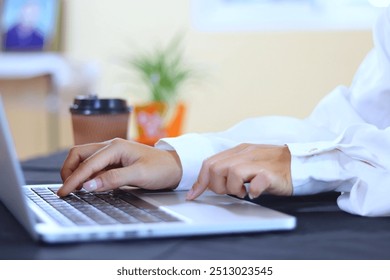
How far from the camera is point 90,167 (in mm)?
820

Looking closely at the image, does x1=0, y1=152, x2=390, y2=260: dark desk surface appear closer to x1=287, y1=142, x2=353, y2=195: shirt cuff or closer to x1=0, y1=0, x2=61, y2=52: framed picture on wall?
x1=287, y1=142, x2=353, y2=195: shirt cuff

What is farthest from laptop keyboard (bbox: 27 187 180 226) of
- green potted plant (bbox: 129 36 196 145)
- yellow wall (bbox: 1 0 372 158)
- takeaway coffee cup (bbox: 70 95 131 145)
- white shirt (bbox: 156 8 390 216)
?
yellow wall (bbox: 1 0 372 158)

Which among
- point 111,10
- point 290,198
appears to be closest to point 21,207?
point 290,198

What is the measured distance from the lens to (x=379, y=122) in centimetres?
113

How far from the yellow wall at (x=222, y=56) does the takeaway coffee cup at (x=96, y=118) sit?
6.89ft

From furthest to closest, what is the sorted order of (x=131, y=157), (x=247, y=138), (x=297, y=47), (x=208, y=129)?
1. (x=208, y=129)
2. (x=297, y=47)
3. (x=247, y=138)
4. (x=131, y=157)

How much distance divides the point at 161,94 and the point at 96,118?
141 cm

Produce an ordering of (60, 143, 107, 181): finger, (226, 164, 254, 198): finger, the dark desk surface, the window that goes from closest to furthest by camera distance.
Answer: the dark desk surface < (226, 164, 254, 198): finger < (60, 143, 107, 181): finger < the window

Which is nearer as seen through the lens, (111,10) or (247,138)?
(247,138)

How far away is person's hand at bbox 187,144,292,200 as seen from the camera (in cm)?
77

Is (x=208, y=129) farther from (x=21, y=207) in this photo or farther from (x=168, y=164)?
(x=21, y=207)

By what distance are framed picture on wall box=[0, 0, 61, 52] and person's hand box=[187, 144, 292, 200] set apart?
9.18 feet

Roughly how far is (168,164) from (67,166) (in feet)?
0.44

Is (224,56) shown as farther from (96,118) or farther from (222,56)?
(96,118)
